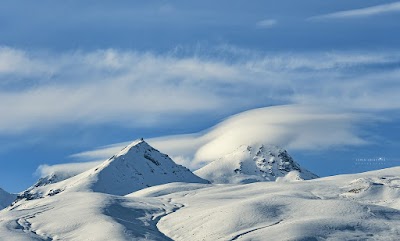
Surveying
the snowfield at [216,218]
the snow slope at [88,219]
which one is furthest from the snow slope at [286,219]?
the snow slope at [88,219]

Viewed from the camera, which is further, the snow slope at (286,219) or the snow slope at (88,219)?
the snow slope at (88,219)

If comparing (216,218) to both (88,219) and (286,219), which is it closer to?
(286,219)

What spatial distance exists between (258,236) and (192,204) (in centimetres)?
4300

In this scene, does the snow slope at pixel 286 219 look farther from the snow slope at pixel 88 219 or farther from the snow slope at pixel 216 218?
the snow slope at pixel 88 219

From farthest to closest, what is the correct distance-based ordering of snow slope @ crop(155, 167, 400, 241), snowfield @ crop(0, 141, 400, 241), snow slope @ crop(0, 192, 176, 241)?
snow slope @ crop(0, 192, 176, 241) → snowfield @ crop(0, 141, 400, 241) → snow slope @ crop(155, 167, 400, 241)

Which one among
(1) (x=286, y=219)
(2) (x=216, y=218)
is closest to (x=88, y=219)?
(2) (x=216, y=218)

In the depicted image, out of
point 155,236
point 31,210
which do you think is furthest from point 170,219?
point 31,210

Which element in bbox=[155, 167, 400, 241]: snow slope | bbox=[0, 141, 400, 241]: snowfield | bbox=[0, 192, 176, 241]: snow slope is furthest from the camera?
bbox=[0, 192, 176, 241]: snow slope

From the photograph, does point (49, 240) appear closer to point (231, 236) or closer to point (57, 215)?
point (57, 215)

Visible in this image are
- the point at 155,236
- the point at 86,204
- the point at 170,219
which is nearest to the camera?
the point at 155,236

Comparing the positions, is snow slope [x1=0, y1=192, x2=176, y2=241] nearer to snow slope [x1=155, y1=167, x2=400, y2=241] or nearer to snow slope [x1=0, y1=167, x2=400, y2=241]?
snow slope [x1=0, y1=167, x2=400, y2=241]

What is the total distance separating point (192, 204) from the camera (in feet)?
493

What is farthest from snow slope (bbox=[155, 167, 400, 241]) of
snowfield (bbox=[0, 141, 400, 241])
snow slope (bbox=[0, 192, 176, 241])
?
snow slope (bbox=[0, 192, 176, 241])

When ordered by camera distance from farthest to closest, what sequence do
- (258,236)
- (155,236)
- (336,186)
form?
(336,186)
(155,236)
(258,236)
